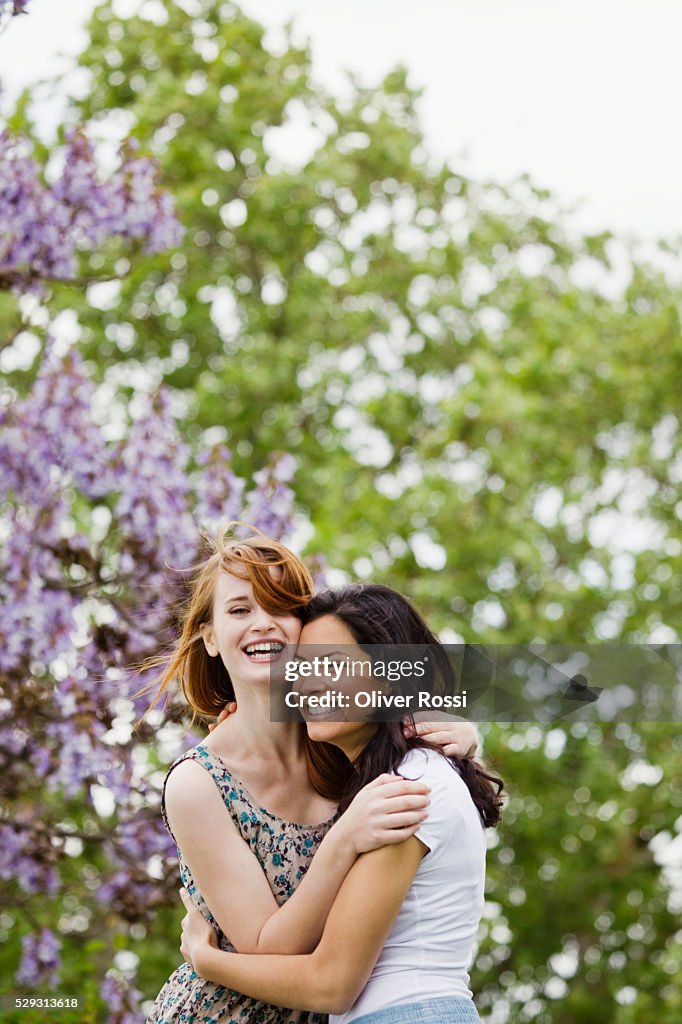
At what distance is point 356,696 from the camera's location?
6.77 ft

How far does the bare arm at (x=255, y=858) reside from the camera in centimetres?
191

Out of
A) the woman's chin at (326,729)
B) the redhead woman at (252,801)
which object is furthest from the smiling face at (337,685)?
the redhead woman at (252,801)

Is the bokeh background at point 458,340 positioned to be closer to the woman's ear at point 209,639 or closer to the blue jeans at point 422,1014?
the woman's ear at point 209,639

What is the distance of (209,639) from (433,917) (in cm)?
70

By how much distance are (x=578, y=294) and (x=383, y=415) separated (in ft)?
5.39

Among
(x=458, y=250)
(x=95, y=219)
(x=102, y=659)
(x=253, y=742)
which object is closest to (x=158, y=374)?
(x=458, y=250)

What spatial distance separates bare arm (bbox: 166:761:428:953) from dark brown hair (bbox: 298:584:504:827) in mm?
124

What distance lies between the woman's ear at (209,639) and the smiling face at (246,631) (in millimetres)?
14

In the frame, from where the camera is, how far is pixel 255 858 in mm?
2176

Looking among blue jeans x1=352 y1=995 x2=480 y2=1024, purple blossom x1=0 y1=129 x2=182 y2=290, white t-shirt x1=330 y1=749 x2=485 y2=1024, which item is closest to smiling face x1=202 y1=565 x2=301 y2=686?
white t-shirt x1=330 y1=749 x2=485 y2=1024

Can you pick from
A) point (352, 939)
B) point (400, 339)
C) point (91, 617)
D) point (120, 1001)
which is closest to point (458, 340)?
point (400, 339)

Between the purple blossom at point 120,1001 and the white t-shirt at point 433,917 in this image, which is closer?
the white t-shirt at point 433,917

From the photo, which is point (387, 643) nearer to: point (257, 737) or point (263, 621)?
point (263, 621)

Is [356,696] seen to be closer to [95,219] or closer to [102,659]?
[102,659]
